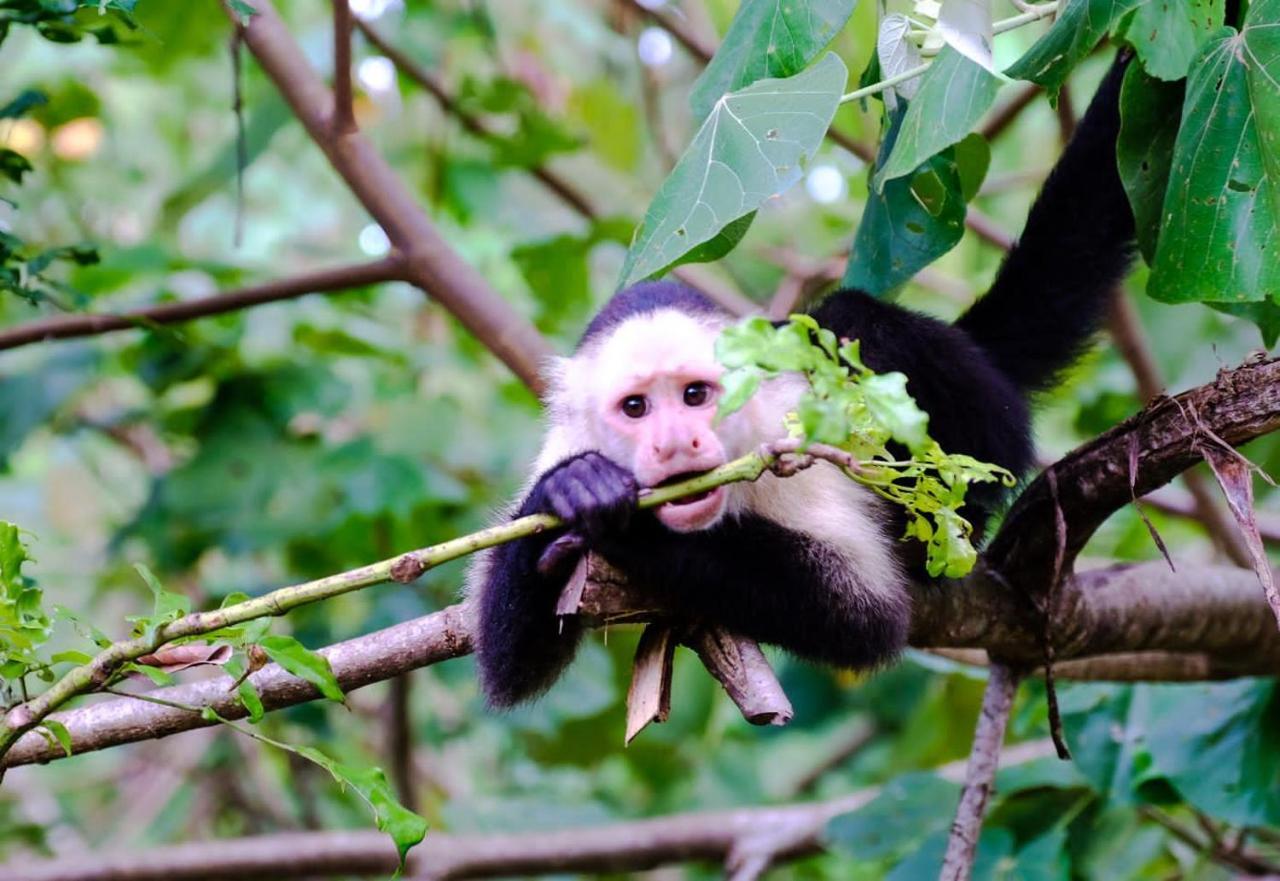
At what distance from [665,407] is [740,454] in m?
0.17

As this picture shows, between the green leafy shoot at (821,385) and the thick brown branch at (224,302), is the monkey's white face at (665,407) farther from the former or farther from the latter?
the thick brown branch at (224,302)

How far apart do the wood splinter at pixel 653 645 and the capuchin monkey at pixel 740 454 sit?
25 mm

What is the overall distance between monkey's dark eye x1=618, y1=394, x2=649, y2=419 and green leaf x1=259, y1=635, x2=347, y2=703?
34.1 inches

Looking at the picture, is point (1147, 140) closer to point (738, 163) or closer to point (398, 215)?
point (738, 163)

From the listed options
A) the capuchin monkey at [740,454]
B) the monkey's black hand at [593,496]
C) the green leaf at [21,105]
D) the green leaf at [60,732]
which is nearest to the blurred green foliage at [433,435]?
the green leaf at [21,105]

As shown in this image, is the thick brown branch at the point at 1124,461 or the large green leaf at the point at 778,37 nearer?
the thick brown branch at the point at 1124,461

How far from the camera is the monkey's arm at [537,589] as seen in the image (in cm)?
197

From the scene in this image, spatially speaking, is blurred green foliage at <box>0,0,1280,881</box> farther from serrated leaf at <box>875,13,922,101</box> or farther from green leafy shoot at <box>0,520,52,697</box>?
green leafy shoot at <box>0,520,52,697</box>

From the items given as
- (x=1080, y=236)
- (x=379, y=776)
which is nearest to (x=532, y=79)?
(x=1080, y=236)

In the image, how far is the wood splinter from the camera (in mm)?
1876

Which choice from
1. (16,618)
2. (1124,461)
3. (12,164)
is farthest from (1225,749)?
(12,164)

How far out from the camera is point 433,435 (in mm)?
3928

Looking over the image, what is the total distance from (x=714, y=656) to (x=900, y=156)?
73 centimetres

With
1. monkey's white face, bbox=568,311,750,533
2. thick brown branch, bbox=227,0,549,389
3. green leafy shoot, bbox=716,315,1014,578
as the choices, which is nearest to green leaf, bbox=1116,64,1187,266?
monkey's white face, bbox=568,311,750,533
